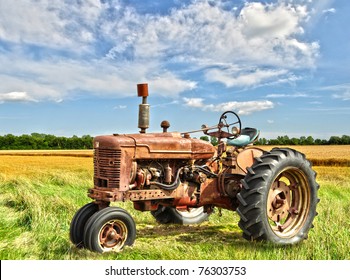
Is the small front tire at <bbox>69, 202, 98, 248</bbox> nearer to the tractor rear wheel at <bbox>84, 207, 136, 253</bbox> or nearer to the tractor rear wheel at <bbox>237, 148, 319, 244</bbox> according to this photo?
the tractor rear wheel at <bbox>84, 207, 136, 253</bbox>

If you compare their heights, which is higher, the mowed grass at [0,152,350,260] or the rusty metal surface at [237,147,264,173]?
the rusty metal surface at [237,147,264,173]

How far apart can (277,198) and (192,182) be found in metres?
1.27

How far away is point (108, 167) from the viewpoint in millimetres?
5164

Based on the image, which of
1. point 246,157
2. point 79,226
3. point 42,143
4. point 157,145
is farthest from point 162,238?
point 42,143

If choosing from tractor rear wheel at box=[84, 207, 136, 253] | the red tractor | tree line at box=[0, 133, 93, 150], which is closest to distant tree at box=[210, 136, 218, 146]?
the red tractor

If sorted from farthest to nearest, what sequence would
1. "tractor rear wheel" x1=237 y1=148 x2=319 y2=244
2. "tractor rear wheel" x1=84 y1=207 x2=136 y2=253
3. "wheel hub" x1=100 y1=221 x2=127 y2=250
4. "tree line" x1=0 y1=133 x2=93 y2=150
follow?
"tree line" x1=0 y1=133 x2=93 y2=150 → "tractor rear wheel" x1=237 y1=148 x2=319 y2=244 → "wheel hub" x1=100 y1=221 x2=127 y2=250 → "tractor rear wheel" x1=84 y1=207 x2=136 y2=253

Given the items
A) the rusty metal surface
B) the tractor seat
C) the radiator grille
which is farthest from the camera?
the tractor seat

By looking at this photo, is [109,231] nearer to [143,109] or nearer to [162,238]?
[162,238]

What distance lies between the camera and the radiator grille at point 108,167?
511 centimetres

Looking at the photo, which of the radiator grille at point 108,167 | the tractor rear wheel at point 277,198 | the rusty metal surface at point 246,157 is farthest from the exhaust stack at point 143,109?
the tractor rear wheel at point 277,198

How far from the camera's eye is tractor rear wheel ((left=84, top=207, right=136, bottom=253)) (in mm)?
4727

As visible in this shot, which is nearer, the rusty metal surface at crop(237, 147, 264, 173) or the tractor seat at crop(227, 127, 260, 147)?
the rusty metal surface at crop(237, 147, 264, 173)

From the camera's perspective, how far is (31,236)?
19.2 ft

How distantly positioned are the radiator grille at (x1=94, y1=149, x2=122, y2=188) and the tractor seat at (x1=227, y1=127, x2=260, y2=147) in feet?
6.18
